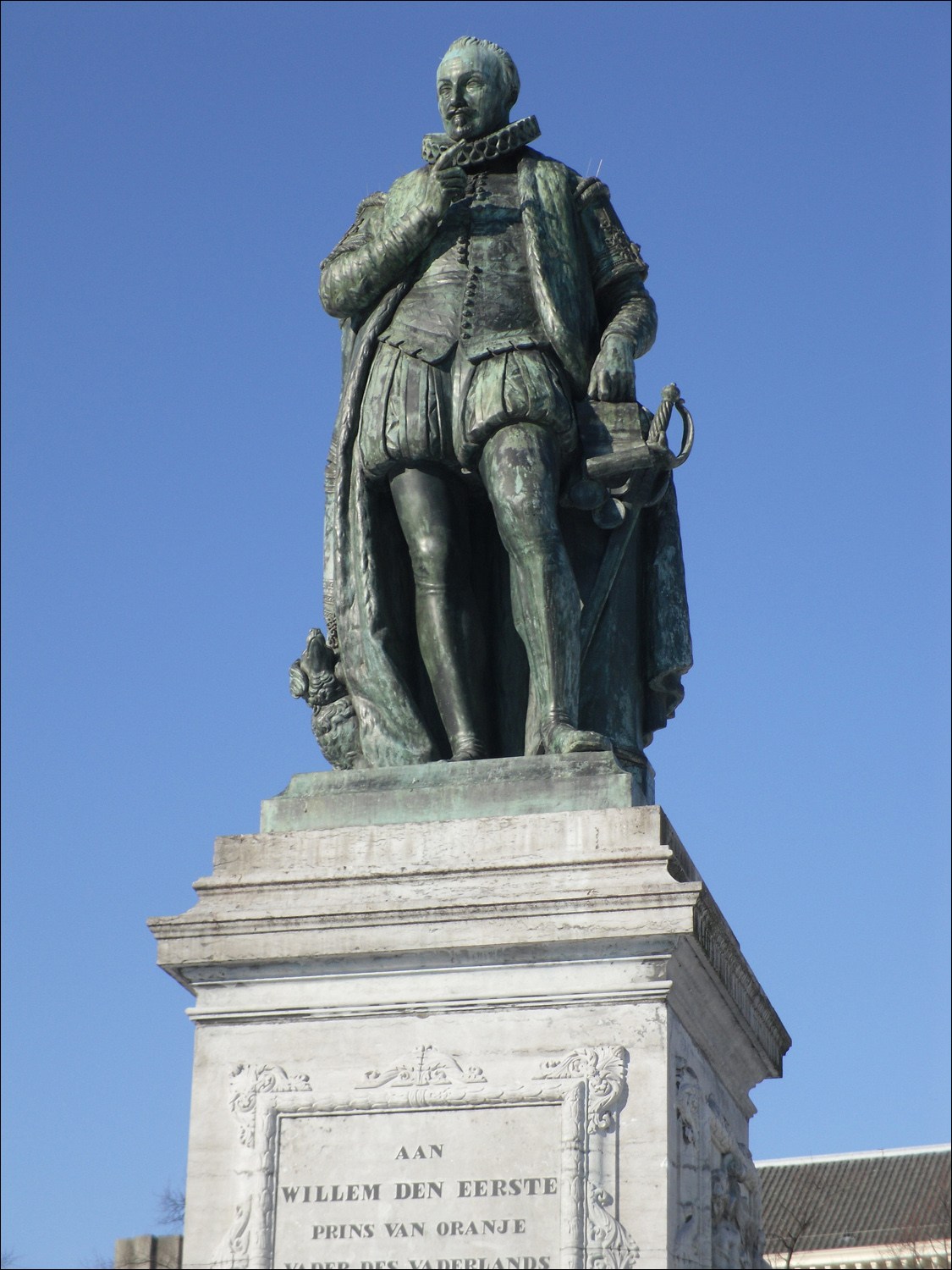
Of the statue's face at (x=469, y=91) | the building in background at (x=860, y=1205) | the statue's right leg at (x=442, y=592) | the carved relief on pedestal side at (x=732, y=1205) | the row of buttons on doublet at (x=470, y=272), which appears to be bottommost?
the building in background at (x=860, y=1205)

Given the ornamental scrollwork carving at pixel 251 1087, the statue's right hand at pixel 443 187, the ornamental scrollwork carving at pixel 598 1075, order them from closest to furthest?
the ornamental scrollwork carving at pixel 598 1075
the ornamental scrollwork carving at pixel 251 1087
the statue's right hand at pixel 443 187

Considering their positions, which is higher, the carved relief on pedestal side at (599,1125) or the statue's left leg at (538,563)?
the statue's left leg at (538,563)

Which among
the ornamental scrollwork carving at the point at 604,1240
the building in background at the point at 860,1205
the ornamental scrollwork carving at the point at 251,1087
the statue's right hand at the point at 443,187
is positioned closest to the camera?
the ornamental scrollwork carving at the point at 604,1240

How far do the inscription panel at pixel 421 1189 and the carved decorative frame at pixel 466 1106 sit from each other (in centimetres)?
4

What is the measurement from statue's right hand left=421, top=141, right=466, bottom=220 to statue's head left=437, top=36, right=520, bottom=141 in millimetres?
455

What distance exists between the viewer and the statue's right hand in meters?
11.1

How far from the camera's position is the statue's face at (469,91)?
1152cm

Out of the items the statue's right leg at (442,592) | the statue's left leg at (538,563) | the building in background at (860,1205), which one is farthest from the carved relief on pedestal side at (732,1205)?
the building in background at (860,1205)

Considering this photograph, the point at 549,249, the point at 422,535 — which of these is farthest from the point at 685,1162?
the point at 549,249

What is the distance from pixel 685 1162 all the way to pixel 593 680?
269 cm

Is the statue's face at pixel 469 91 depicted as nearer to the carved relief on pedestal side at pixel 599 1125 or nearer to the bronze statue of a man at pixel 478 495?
the bronze statue of a man at pixel 478 495

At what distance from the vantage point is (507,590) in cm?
1116

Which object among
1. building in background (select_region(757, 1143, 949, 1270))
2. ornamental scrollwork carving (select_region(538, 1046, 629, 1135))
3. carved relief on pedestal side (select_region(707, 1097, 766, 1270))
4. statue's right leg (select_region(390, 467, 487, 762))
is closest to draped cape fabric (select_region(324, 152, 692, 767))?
statue's right leg (select_region(390, 467, 487, 762))

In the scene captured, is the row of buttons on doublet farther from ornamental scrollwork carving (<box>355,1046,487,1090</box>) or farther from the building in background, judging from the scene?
the building in background
